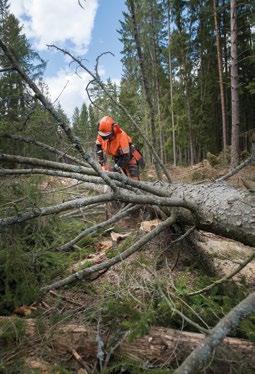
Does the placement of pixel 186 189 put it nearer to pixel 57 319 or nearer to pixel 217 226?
pixel 217 226

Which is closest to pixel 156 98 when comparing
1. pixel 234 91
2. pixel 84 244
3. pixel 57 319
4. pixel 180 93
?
pixel 180 93

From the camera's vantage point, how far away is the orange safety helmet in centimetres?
654

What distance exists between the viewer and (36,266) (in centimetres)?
391

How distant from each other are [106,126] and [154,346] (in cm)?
445

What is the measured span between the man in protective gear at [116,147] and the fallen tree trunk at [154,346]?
160 inches

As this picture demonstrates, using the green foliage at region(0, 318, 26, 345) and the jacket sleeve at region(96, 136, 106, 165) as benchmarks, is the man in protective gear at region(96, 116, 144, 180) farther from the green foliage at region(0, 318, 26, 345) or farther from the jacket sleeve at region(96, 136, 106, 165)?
the green foliage at region(0, 318, 26, 345)

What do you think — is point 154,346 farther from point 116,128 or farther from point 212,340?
point 116,128

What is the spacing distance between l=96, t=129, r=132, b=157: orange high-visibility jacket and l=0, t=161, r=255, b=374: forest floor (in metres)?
2.33

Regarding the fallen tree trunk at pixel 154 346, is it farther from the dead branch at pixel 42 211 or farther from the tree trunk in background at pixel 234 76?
the tree trunk in background at pixel 234 76

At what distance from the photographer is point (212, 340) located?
181 cm

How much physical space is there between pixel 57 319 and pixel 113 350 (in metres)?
0.64

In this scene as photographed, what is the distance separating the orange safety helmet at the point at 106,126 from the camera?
6.54m

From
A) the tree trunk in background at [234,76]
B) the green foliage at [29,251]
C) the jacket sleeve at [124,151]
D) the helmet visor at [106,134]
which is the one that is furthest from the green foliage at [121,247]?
the tree trunk in background at [234,76]

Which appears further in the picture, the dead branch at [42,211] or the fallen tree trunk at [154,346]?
the dead branch at [42,211]
